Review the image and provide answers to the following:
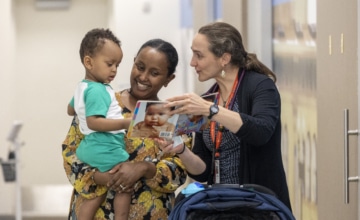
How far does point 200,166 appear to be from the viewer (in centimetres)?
334

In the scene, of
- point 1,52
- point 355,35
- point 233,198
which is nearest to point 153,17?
point 1,52

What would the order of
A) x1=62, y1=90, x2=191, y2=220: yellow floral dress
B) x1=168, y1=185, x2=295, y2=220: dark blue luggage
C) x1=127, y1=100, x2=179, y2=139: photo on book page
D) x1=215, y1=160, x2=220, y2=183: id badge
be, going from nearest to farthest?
x1=168, y1=185, x2=295, y2=220: dark blue luggage
x1=127, y1=100, x2=179, y2=139: photo on book page
x1=215, y1=160, x2=220, y2=183: id badge
x1=62, y1=90, x2=191, y2=220: yellow floral dress

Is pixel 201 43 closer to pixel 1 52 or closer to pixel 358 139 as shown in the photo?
pixel 358 139

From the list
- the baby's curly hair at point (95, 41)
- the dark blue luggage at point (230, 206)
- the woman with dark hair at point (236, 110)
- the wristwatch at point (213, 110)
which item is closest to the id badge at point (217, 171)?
the woman with dark hair at point (236, 110)

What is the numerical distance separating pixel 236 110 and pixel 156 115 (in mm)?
358

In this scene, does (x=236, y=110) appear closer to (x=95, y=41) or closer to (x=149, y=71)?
(x=149, y=71)

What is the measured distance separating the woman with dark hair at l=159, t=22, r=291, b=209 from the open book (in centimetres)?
11

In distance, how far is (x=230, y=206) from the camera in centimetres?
274

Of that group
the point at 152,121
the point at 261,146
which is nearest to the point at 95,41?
the point at 152,121

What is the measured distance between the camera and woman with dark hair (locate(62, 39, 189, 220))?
3.29 metres

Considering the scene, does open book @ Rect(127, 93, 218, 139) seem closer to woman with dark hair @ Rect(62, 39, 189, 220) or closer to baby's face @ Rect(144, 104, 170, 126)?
baby's face @ Rect(144, 104, 170, 126)

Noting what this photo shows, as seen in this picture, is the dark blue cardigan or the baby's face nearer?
the baby's face

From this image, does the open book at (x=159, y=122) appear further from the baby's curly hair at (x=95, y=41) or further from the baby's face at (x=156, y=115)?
the baby's curly hair at (x=95, y=41)

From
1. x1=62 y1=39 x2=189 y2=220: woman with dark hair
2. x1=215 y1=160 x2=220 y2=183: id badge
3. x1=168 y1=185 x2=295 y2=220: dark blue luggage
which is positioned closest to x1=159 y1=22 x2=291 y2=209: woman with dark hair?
x1=215 y1=160 x2=220 y2=183: id badge
